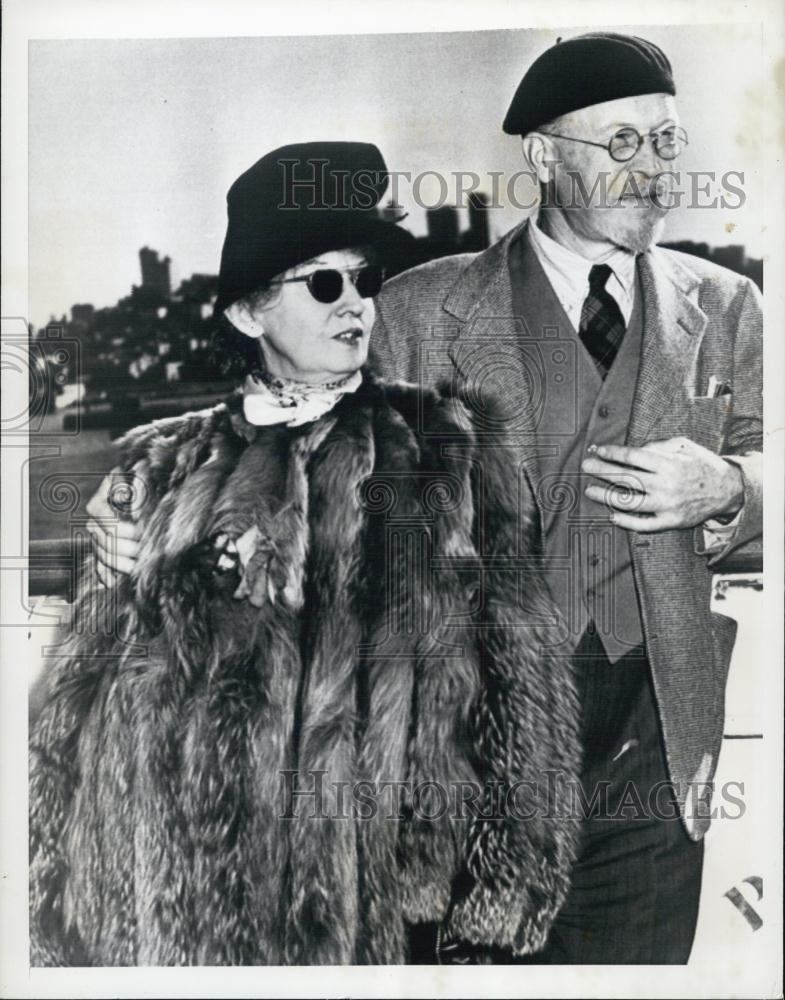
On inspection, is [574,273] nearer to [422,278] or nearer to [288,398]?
[422,278]

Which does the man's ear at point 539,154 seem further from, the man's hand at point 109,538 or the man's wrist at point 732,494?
the man's hand at point 109,538

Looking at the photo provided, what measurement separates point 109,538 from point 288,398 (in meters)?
0.57

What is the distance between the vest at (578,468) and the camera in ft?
7.34

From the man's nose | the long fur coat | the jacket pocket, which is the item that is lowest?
the long fur coat

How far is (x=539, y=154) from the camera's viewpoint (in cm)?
227

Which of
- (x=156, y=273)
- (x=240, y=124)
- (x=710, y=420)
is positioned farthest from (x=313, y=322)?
(x=710, y=420)

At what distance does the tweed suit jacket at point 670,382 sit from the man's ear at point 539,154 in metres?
0.14

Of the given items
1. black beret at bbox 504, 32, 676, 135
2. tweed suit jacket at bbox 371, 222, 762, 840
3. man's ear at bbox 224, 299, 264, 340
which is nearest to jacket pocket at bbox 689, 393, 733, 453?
tweed suit jacket at bbox 371, 222, 762, 840

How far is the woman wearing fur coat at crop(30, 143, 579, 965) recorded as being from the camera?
7.29 ft

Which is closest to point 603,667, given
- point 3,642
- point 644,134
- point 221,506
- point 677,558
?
point 677,558

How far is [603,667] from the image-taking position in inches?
88.2

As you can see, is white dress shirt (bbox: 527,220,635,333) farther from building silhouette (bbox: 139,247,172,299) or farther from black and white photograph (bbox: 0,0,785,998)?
building silhouette (bbox: 139,247,172,299)

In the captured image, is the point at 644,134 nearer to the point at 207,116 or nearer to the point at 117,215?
the point at 207,116

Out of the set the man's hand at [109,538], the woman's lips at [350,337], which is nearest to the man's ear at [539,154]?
the woman's lips at [350,337]
